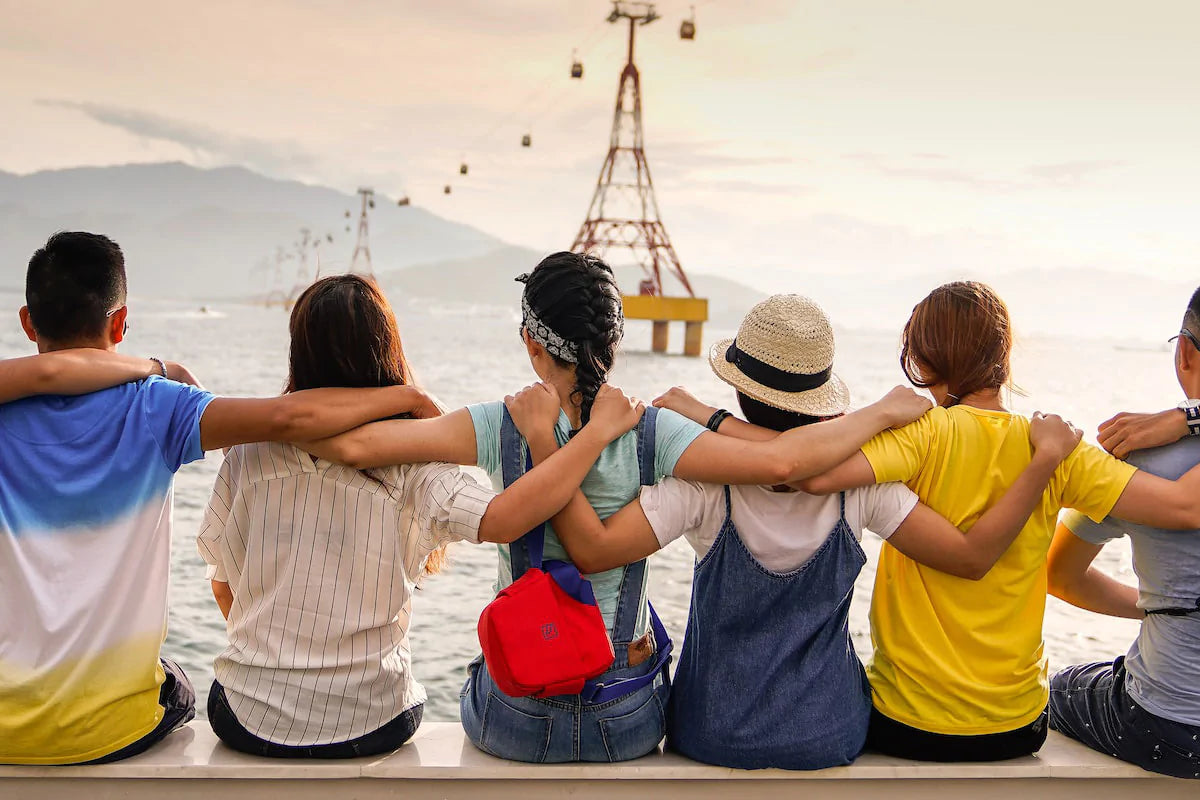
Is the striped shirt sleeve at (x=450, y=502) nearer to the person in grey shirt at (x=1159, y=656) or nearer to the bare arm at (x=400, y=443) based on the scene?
the bare arm at (x=400, y=443)

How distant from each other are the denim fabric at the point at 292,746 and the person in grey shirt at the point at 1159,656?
128 centimetres

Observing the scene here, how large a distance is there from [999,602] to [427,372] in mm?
25973

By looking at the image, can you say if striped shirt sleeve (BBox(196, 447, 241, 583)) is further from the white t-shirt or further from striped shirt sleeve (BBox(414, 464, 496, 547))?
the white t-shirt

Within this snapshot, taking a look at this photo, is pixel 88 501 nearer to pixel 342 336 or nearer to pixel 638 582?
pixel 342 336

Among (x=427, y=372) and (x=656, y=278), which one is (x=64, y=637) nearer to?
(x=427, y=372)

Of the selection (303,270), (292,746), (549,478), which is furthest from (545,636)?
(303,270)

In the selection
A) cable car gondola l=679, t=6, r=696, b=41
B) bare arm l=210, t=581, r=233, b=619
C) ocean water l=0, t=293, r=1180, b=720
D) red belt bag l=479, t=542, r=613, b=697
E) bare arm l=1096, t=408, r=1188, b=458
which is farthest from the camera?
cable car gondola l=679, t=6, r=696, b=41

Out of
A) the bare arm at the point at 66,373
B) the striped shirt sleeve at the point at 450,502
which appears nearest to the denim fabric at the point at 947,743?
the striped shirt sleeve at the point at 450,502

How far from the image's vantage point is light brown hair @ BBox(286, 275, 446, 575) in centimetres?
165

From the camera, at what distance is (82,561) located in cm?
162

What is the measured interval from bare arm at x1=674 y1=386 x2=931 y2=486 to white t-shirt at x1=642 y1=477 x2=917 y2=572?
0.15 ft

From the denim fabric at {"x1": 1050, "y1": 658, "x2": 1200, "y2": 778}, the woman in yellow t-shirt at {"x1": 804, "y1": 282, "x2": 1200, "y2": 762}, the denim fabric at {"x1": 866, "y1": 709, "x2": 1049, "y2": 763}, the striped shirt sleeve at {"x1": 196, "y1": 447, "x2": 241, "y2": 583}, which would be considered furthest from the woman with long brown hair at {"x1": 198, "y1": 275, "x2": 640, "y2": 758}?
the denim fabric at {"x1": 1050, "y1": 658, "x2": 1200, "y2": 778}

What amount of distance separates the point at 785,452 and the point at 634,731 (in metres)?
0.54

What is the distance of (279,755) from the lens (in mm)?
1666
